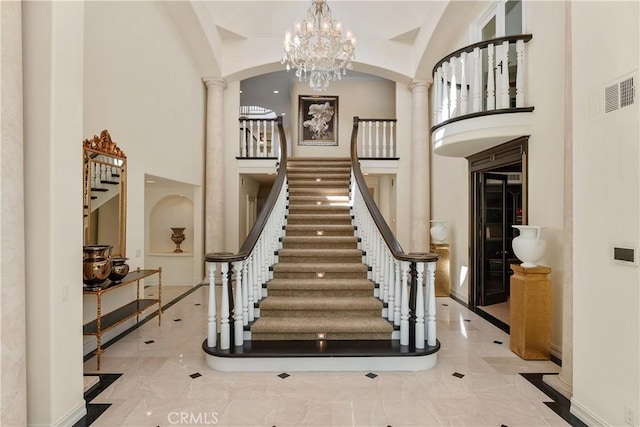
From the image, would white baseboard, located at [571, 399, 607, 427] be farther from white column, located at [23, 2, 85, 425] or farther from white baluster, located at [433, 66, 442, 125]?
white baluster, located at [433, 66, 442, 125]

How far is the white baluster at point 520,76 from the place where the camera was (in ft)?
13.3

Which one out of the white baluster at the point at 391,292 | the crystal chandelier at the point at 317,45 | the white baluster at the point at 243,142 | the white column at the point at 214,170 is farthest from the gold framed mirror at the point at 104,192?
the white baluster at the point at 243,142

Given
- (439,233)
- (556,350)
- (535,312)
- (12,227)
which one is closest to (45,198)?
(12,227)

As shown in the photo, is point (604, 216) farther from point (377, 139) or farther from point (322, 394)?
point (377, 139)

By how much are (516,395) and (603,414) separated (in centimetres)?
63

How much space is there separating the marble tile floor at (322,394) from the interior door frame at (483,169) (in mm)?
1682

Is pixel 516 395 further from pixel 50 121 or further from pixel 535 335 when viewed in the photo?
pixel 50 121

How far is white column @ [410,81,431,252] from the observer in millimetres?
7441

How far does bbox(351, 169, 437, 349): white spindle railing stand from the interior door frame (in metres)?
1.74

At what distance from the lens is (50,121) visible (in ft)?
7.37

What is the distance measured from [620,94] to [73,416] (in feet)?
14.0

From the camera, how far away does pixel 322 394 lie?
9.23ft

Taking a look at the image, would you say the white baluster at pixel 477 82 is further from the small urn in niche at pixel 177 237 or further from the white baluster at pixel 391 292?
the small urn in niche at pixel 177 237

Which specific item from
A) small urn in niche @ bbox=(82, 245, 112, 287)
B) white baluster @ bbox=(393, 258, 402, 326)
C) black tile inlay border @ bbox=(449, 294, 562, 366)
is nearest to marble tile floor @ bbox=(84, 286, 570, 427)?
white baluster @ bbox=(393, 258, 402, 326)
